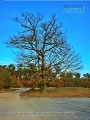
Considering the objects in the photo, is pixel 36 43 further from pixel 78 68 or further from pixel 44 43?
pixel 78 68

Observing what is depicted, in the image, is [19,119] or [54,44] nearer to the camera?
[19,119]

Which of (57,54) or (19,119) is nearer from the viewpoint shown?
(19,119)

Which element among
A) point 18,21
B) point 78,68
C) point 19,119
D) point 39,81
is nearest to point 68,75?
point 78,68

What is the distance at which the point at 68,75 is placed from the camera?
2475cm

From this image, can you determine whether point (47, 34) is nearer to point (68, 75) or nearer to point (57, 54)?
point (57, 54)

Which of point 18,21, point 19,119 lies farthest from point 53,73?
point 19,119

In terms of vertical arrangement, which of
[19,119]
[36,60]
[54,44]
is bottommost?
[19,119]

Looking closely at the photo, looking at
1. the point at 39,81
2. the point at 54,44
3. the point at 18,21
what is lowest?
the point at 39,81

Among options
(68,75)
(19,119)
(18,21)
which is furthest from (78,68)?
(19,119)

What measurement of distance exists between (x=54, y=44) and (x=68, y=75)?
3551 millimetres

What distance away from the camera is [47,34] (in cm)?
2394

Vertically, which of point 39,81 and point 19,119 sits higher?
point 39,81

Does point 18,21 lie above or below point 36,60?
above

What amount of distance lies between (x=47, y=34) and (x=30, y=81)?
4960 mm
